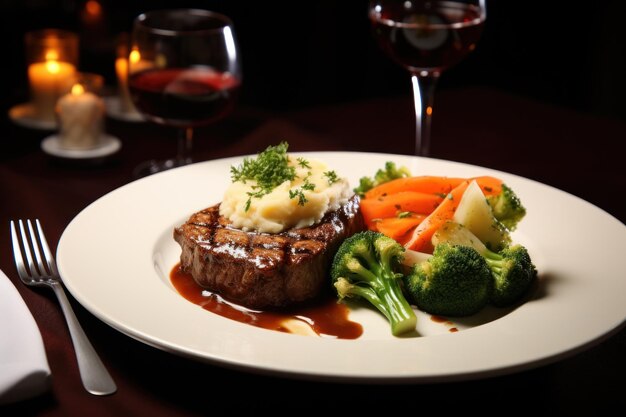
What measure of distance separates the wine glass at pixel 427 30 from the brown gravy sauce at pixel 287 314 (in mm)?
1433

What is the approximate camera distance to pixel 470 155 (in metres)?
4.28

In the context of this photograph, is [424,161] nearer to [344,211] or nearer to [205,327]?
[344,211]

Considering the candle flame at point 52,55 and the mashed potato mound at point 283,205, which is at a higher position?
the mashed potato mound at point 283,205

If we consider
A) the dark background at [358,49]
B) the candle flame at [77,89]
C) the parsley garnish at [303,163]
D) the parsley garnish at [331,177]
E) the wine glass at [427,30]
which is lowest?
the dark background at [358,49]

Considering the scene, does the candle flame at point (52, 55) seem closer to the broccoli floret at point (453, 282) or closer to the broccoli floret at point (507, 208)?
the broccoli floret at point (507, 208)

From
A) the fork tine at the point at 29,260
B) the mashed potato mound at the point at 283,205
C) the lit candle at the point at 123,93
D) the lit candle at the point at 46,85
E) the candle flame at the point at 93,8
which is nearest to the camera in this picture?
the fork tine at the point at 29,260

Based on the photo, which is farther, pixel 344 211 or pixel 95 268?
pixel 344 211

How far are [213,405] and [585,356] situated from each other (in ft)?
3.66

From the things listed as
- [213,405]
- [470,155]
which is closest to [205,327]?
[213,405]

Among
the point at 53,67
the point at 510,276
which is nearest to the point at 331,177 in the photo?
the point at 510,276

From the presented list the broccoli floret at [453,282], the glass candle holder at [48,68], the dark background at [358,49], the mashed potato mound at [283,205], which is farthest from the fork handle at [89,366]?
the dark background at [358,49]

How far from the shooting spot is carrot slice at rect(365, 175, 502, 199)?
3113mm

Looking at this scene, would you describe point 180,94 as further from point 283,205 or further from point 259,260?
point 259,260

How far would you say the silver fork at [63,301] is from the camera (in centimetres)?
200
